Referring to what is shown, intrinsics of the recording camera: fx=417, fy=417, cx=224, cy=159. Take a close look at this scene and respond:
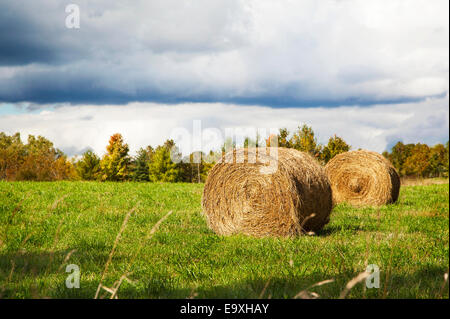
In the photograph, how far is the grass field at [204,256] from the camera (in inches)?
160

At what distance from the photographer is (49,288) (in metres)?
4.29

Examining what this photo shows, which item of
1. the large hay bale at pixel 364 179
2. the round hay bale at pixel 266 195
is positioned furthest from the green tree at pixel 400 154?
the round hay bale at pixel 266 195

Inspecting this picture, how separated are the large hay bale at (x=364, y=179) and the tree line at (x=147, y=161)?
9.28 m

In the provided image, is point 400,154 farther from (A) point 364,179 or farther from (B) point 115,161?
(A) point 364,179

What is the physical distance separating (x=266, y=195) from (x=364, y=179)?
735 centimetres

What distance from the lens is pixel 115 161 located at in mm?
51375

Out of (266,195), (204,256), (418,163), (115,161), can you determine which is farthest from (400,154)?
(204,256)

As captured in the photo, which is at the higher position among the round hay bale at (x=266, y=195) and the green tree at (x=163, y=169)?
the round hay bale at (x=266, y=195)

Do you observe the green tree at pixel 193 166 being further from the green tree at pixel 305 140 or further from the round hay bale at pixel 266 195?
the round hay bale at pixel 266 195

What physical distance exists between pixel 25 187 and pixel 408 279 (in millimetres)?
14306

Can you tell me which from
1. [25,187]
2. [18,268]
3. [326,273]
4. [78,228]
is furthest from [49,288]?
[25,187]

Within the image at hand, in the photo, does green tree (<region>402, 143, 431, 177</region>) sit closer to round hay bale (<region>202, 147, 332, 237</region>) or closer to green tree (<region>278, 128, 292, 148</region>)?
green tree (<region>278, 128, 292, 148</region>)

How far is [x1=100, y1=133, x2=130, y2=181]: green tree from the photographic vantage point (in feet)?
165
